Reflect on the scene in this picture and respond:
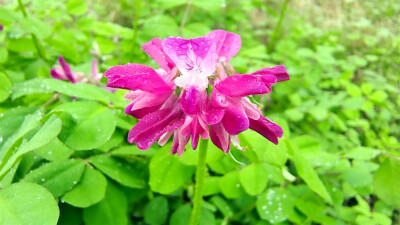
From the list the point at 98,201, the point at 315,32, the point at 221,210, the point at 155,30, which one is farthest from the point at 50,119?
the point at 315,32

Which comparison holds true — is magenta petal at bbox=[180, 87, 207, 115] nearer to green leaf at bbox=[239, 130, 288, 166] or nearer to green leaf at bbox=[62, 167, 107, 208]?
green leaf at bbox=[239, 130, 288, 166]

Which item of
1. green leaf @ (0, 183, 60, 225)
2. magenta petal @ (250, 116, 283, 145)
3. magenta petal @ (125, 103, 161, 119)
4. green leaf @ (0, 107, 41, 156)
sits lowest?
green leaf @ (0, 107, 41, 156)

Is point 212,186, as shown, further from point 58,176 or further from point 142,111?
point 142,111

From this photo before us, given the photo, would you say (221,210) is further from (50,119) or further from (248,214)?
(50,119)

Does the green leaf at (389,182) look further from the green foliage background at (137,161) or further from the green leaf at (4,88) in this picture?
the green leaf at (4,88)

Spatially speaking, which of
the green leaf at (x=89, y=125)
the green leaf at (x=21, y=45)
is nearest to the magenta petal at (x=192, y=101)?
the green leaf at (x=89, y=125)

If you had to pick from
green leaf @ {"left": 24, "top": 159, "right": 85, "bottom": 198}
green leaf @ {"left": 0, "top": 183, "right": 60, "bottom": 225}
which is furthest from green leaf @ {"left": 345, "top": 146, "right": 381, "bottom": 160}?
green leaf @ {"left": 0, "top": 183, "right": 60, "bottom": 225}
